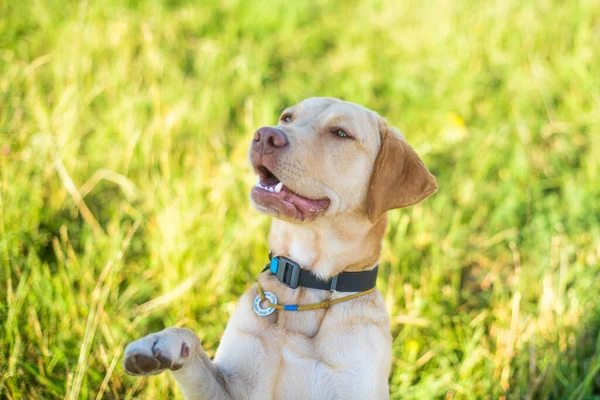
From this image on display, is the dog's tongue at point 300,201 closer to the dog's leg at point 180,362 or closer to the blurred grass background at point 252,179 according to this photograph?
the dog's leg at point 180,362

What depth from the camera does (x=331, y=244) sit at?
10.1 feet

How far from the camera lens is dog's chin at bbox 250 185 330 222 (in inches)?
113

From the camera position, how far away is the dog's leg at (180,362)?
239 cm

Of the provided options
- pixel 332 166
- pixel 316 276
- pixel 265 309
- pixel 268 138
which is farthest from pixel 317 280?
pixel 268 138

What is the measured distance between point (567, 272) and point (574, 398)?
125cm

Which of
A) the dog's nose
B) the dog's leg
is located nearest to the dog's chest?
the dog's leg

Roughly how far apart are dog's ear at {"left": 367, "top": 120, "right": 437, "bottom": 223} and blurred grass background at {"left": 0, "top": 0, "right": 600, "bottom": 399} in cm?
114

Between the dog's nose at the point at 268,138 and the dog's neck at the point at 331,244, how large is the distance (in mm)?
450

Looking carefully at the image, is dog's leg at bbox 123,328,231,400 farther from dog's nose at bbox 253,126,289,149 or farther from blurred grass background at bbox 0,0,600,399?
dog's nose at bbox 253,126,289,149

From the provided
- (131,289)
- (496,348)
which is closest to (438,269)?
(496,348)

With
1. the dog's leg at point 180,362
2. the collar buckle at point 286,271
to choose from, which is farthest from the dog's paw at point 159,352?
the collar buckle at point 286,271

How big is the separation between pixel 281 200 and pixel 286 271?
405mm

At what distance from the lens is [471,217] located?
212 inches

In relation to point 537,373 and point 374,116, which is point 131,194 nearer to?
point 374,116
